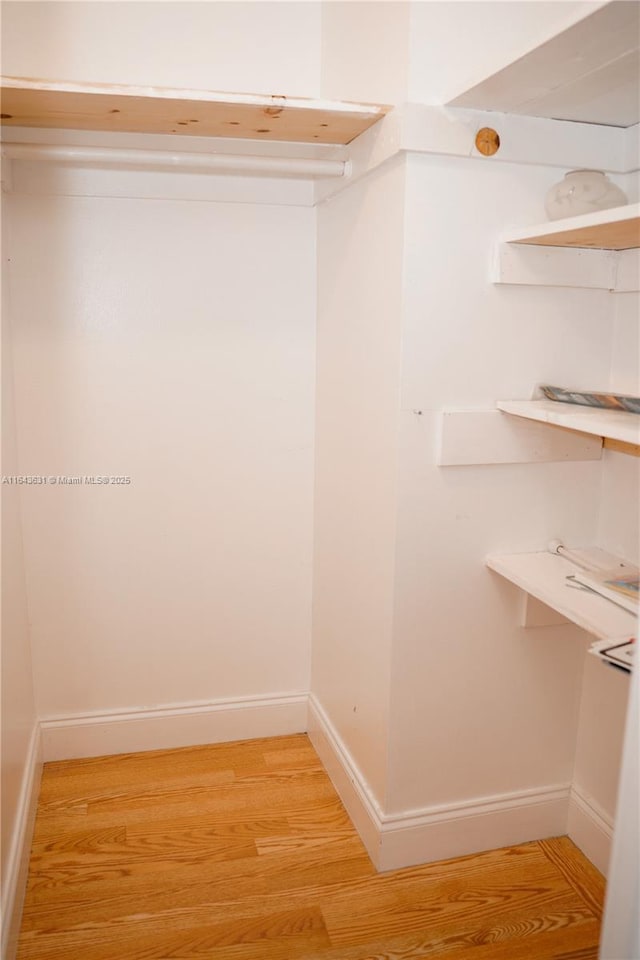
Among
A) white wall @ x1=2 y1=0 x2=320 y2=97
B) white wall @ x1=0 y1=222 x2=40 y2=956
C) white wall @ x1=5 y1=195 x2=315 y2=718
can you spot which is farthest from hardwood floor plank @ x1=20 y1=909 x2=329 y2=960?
white wall @ x1=2 y1=0 x2=320 y2=97

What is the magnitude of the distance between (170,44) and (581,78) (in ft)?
3.85

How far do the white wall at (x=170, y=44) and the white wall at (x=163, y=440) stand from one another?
329mm

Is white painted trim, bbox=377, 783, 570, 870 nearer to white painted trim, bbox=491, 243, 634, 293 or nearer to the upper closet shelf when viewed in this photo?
white painted trim, bbox=491, 243, 634, 293

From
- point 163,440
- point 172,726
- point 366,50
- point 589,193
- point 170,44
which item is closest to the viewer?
point 589,193

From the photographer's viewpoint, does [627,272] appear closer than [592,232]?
No

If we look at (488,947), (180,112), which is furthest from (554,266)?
(488,947)

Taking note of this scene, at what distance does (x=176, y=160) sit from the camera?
2.04 metres

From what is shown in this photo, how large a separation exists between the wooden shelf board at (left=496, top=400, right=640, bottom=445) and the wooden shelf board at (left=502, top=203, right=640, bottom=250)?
0.36m

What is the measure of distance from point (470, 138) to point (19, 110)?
3.30 feet

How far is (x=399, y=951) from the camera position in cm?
174

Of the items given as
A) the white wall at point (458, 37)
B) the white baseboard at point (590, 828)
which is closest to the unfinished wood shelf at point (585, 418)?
the white wall at point (458, 37)

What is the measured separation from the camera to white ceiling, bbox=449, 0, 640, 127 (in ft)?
4.20

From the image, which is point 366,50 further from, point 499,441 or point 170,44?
point 499,441

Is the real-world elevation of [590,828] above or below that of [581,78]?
below
